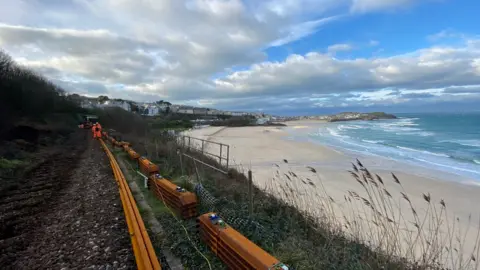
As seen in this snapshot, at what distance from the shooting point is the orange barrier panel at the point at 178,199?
439 centimetres

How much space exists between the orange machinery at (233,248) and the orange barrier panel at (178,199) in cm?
75

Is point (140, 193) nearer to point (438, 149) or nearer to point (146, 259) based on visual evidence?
point (146, 259)

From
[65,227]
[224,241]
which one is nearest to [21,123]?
[65,227]

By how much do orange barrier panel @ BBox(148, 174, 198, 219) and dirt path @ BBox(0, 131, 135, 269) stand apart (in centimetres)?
83

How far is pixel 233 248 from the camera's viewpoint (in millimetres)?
2840

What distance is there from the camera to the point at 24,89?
78.4ft

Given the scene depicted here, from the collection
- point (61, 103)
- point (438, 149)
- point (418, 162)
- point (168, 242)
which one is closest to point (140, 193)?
point (168, 242)

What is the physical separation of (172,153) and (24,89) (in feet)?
68.9

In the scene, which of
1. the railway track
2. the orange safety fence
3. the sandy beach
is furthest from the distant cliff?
the orange safety fence

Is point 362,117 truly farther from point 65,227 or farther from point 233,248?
point 233,248

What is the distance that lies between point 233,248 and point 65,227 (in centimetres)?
339

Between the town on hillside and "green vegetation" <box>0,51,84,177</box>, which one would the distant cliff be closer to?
the town on hillside

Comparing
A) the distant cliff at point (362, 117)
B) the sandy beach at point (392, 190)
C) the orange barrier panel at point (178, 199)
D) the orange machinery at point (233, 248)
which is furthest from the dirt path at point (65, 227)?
the distant cliff at point (362, 117)

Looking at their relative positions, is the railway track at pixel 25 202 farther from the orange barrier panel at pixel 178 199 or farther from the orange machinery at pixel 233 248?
the orange machinery at pixel 233 248
